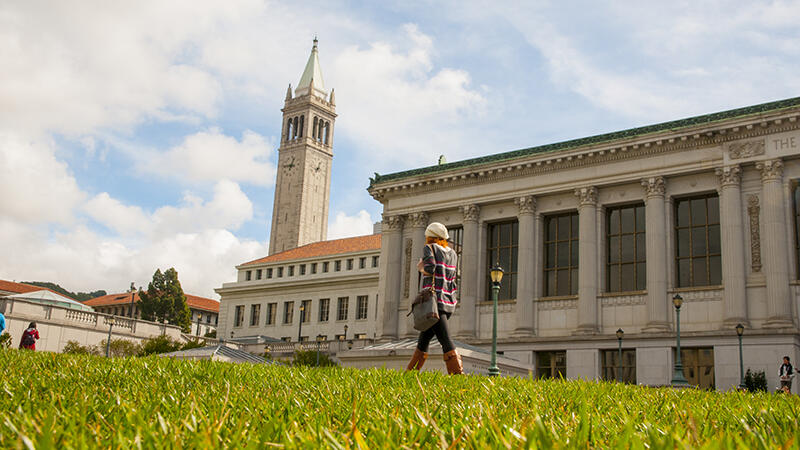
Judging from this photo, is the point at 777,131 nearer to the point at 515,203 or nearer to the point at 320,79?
the point at 515,203

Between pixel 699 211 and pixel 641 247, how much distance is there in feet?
12.6

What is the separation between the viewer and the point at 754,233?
3841cm

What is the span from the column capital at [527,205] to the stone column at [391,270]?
9808 millimetres

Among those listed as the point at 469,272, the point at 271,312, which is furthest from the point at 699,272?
the point at 271,312

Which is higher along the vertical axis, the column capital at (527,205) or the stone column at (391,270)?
the column capital at (527,205)

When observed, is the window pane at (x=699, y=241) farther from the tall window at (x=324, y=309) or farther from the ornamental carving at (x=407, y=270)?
the tall window at (x=324, y=309)

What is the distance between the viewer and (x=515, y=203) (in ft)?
155

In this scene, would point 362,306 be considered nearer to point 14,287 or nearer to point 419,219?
point 419,219

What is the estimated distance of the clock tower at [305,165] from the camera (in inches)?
5723

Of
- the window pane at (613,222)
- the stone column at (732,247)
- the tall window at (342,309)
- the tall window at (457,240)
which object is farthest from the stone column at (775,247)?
the tall window at (342,309)

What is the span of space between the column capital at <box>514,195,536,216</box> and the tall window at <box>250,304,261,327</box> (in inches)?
2133

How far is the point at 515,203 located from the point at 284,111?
11784 centimetres

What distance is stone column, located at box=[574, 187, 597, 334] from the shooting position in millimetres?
42094

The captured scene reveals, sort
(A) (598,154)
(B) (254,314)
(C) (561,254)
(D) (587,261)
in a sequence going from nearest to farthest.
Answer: (D) (587,261)
(A) (598,154)
(C) (561,254)
(B) (254,314)
